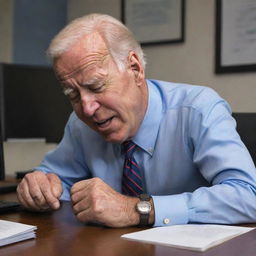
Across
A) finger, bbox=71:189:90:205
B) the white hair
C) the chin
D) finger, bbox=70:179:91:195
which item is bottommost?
finger, bbox=71:189:90:205

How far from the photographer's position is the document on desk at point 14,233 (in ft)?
3.05

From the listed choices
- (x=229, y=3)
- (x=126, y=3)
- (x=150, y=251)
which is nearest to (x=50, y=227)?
(x=150, y=251)

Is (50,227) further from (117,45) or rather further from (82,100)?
(117,45)

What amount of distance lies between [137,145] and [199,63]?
4.50 ft

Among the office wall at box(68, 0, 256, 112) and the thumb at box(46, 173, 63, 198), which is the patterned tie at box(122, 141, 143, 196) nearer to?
the thumb at box(46, 173, 63, 198)

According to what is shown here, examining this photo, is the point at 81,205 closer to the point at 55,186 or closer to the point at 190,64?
the point at 55,186

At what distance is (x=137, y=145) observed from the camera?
1402 millimetres

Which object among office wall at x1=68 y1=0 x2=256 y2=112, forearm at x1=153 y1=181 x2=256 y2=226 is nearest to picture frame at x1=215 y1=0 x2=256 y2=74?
office wall at x1=68 y1=0 x2=256 y2=112

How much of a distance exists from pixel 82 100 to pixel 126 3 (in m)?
1.79

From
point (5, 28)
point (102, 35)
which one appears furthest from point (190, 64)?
point (102, 35)

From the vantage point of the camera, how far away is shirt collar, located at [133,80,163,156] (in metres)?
1.40

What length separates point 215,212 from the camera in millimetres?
1123

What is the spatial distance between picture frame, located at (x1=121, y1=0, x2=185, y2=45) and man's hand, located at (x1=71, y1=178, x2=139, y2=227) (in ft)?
5.78

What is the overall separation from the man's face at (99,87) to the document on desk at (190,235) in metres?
0.38
